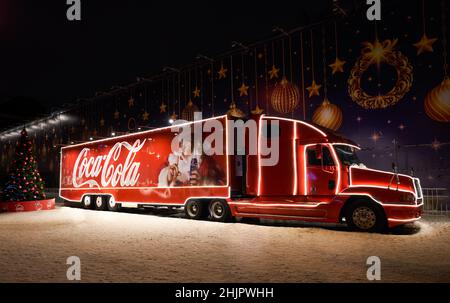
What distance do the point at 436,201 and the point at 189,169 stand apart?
8458mm

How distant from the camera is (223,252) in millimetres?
6719

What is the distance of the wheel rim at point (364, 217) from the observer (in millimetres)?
8875

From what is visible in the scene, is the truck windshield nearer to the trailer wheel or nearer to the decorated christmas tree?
the trailer wheel

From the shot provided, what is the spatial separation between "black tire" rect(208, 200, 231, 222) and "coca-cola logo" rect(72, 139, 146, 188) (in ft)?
12.6

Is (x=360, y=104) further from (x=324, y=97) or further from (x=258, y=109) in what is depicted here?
(x=258, y=109)

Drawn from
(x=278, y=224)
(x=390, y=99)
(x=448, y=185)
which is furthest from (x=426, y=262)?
(x=390, y=99)

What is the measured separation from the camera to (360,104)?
13984mm

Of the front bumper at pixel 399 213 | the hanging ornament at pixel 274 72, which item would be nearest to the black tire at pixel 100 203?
the hanging ornament at pixel 274 72

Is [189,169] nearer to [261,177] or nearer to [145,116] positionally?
[261,177]

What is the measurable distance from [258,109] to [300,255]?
1093 cm

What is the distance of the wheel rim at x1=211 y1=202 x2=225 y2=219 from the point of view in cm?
1140

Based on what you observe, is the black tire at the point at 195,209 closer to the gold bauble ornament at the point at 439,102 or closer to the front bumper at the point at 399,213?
the front bumper at the point at 399,213

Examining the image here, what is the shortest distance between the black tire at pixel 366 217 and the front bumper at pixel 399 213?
147 mm

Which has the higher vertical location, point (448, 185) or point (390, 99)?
point (390, 99)
